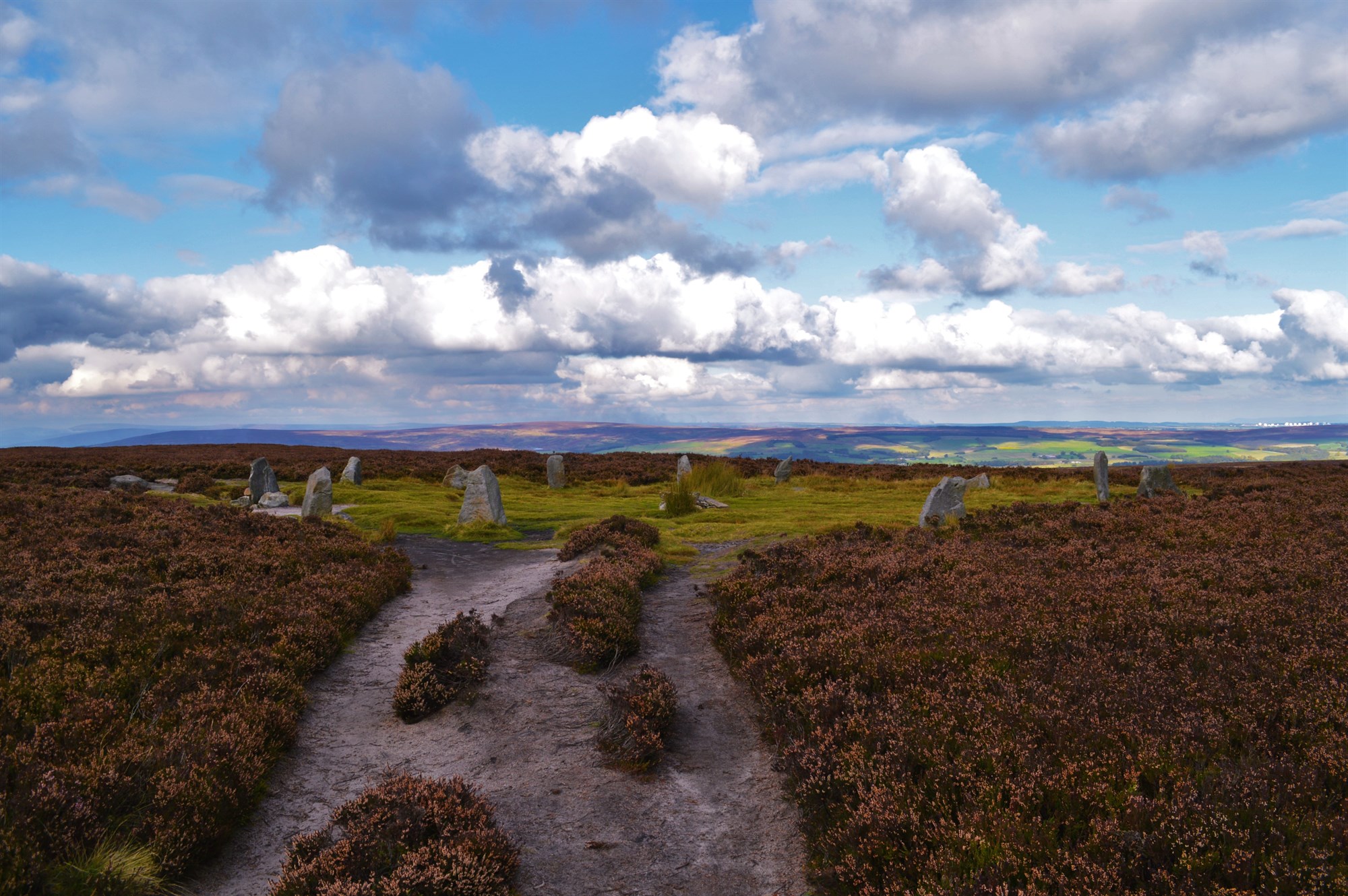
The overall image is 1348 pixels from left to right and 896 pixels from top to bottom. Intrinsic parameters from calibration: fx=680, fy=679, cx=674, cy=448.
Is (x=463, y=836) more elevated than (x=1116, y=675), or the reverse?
(x=1116, y=675)

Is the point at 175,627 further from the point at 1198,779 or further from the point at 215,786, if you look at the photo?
the point at 1198,779

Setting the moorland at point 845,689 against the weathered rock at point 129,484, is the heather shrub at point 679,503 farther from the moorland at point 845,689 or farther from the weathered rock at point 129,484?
the weathered rock at point 129,484

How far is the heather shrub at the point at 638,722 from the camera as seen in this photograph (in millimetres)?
8280

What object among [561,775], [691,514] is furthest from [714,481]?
[561,775]

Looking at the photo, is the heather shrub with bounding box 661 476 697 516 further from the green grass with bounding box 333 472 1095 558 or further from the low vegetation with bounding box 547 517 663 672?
the low vegetation with bounding box 547 517 663 672

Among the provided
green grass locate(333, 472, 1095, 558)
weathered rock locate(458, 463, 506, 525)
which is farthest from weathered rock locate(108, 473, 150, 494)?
weathered rock locate(458, 463, 506, 525)

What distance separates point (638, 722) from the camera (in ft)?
27.9

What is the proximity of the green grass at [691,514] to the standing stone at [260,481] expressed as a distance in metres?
2.81

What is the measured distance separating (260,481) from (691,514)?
2050cm

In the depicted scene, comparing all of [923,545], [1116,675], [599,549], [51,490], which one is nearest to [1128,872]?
[1116,675]

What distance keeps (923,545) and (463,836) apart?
1341cm

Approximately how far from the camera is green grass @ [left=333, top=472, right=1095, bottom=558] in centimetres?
2341

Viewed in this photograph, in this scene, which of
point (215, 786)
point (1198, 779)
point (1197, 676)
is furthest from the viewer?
point (1197, 676)

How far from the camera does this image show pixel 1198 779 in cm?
578
